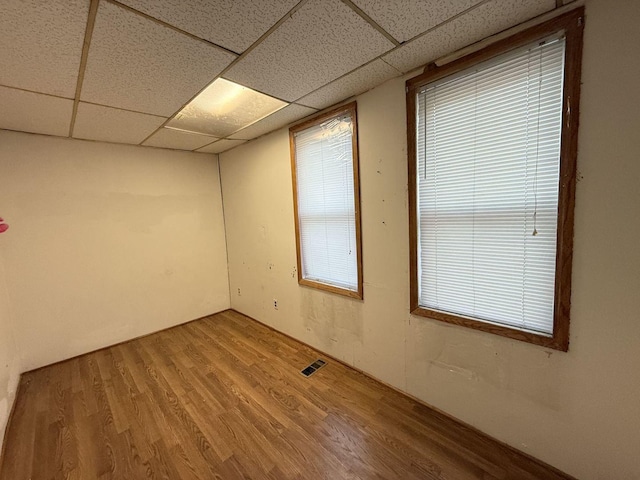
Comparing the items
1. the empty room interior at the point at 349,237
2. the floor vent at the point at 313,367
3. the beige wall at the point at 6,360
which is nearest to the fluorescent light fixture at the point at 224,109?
the empty room interior at the point at 349,237

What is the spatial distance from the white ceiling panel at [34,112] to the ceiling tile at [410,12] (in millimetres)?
2176

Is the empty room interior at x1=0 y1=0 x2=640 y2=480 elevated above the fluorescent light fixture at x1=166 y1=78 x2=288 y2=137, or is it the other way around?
the fluorescent light fixture at x1=166 y1=78 x2=288 y2=137

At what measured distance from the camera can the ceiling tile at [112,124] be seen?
2.07m

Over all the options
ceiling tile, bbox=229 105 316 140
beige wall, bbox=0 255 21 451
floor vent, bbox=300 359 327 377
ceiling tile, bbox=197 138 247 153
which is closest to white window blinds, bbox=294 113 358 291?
ceiling tile, bbox=229 105 316 140

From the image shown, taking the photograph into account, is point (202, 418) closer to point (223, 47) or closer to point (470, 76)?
point (223, 47)

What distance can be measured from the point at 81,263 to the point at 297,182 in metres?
2.52

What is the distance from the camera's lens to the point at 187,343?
3004mm

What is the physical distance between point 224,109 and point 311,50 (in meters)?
1.15

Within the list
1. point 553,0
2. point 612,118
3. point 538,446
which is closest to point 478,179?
point 612,118

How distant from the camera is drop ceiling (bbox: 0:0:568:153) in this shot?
43.5 inches

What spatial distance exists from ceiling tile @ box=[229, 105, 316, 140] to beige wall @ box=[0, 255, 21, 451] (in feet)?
8.12

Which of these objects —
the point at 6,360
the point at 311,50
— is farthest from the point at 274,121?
the point at 6,360

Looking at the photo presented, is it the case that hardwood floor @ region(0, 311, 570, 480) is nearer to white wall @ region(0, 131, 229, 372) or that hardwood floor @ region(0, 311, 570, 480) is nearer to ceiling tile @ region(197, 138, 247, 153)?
white wall @ region(0, 131, 229, 372)

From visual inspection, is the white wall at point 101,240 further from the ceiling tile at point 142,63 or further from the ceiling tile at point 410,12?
the ceiling tile at point 410,12
